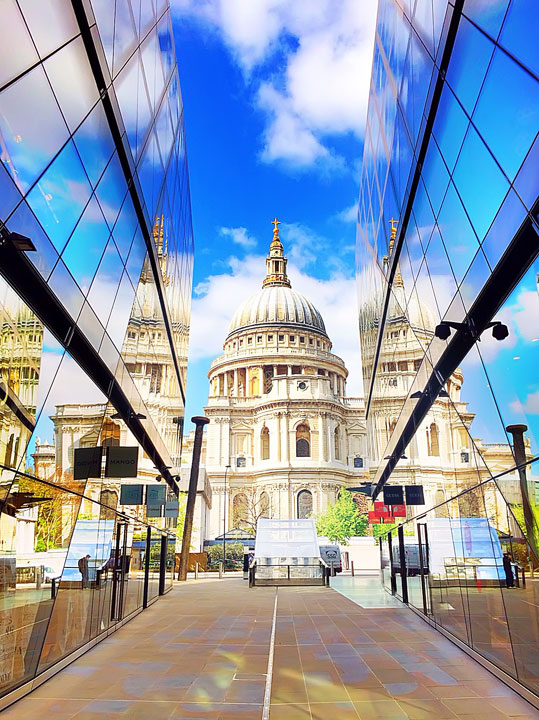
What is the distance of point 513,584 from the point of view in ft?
22.8

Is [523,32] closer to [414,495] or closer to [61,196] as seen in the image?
[61,196]

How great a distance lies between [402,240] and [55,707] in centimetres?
1169

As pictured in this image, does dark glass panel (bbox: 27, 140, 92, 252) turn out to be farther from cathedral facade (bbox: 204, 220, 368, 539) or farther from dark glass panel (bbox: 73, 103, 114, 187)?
cathedral facade (bbox: 204, 220, 368, 539)

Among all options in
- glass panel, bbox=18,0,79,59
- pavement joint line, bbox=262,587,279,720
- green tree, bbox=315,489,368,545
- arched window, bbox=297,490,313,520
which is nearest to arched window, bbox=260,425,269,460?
arched window, bbox=297,490,313,520

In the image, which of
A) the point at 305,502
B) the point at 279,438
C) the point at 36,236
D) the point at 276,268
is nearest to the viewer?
the point at 36,236

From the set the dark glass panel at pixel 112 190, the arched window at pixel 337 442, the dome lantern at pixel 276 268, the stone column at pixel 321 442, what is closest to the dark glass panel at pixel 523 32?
the dark glass panel at pixel 112 190

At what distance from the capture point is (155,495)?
18.5 metres

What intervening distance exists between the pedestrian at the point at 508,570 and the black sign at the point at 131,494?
8673mm

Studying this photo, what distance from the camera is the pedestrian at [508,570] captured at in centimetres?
703

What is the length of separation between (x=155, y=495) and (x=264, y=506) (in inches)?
2532

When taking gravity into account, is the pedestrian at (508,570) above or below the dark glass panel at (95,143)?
below

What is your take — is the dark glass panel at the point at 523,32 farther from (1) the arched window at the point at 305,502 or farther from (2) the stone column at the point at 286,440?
(2) the stone column at the point at 286,440

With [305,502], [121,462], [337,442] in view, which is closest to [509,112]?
[121,462]

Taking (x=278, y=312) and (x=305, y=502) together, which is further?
(x=278, y=312)
